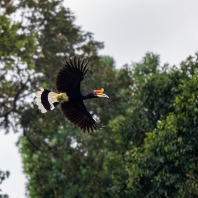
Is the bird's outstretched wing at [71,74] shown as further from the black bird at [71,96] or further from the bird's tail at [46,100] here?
the bird's tail at [46,100]

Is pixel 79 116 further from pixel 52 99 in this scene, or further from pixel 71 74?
pixel 71 74

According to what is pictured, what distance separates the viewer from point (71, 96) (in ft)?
48.9

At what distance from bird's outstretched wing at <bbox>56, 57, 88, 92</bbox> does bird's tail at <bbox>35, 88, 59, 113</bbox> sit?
0.99 feet

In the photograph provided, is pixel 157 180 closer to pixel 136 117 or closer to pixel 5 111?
pixel 136 117

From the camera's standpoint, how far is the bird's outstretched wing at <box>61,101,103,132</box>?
50.3 ft

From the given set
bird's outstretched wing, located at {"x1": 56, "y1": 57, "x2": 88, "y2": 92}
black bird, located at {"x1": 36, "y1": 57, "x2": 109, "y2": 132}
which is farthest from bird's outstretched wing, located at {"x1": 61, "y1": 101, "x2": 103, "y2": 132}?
bird's outstretched wing, located at {"x1": 56, "y1": 57, "x2": 88, "y2": 92}

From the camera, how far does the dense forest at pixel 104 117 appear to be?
20078 millimetres

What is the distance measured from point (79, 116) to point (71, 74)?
3.73 ft

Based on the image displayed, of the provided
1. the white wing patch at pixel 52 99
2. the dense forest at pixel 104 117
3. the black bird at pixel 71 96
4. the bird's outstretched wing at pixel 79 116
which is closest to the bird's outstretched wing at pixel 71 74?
the black bird at pixel 71 96

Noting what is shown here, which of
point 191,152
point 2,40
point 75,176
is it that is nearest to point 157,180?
point 191,152

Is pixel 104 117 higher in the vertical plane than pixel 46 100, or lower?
higher

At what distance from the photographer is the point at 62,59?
2702 cm

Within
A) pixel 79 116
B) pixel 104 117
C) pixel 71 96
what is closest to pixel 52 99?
pixel 71 96

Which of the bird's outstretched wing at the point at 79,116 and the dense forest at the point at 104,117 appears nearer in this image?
the bird's outstretched wing at the point at 79,116
